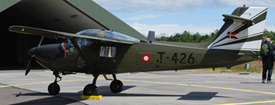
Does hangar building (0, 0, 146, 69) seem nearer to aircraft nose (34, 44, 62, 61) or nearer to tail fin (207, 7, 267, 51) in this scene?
aircraft nose (34, 44, 62, 61)

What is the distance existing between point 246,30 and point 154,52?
296 centimetres

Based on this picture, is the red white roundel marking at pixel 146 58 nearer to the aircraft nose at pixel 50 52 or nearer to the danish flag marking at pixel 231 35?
the danish flag marking at pixel 231 35

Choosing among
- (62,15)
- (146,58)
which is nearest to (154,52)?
(146,58)

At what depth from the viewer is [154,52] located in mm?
9734

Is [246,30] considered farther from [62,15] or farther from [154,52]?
[62,15]

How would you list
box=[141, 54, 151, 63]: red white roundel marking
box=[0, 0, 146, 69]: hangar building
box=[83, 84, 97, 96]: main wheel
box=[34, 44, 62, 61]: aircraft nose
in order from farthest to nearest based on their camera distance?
box=[0, 0, 146, 69]: hangar building < box=[34, 44, 62, 61]: aircraft nose < box=[141, 54, 151, 63]: red white roundel marking < box=[83, 84, 97, 96]: main wheel

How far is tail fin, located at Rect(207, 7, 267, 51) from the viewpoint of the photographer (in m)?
9.10

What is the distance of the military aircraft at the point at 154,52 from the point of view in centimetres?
920

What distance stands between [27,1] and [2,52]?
2736 cm

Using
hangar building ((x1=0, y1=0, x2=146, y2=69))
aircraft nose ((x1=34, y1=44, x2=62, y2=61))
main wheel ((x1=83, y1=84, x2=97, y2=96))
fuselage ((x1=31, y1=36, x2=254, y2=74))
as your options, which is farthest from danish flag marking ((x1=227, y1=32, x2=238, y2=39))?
hangar building ((x1=0, y1=0, x2=146, y2=69))

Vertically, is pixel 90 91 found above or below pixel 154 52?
below

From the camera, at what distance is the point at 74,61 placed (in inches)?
390

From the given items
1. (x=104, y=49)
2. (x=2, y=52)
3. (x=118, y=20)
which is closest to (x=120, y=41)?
(x=104, y=49)

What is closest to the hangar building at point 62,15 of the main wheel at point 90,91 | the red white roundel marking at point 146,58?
the main wheel at point 90,91
